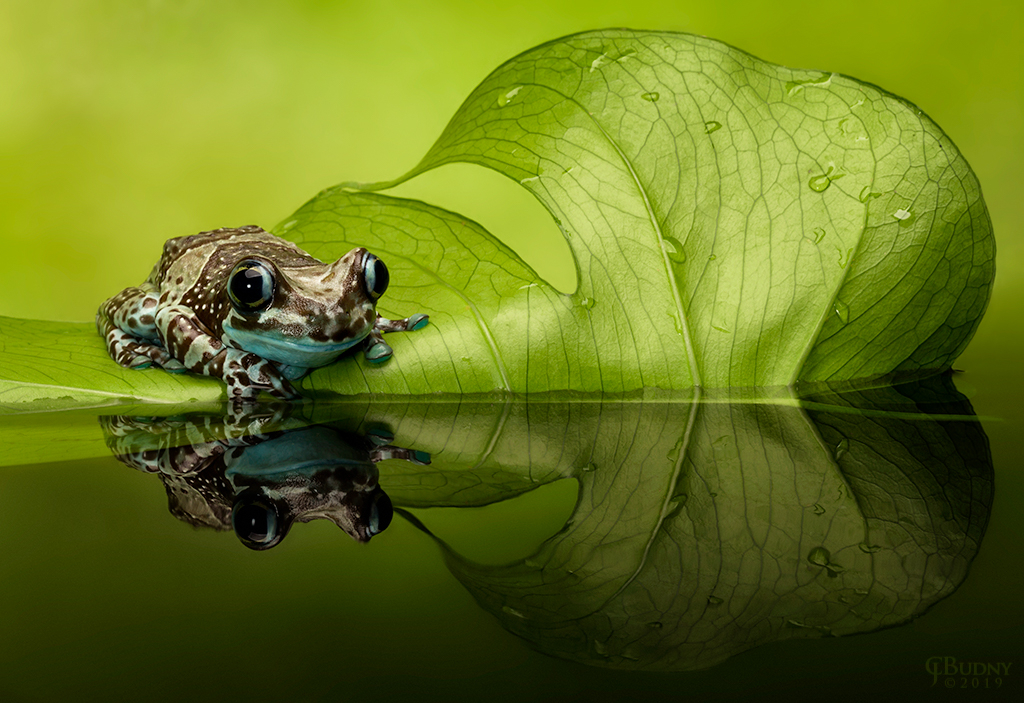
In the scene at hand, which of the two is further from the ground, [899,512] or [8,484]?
[899,512]

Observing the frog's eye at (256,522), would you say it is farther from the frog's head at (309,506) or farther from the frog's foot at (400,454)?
the frog's foot at (400,454)

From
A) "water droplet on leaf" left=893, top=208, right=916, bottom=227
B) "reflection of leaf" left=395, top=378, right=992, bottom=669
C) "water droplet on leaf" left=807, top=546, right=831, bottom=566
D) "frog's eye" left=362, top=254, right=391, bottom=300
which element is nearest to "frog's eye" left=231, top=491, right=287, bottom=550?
"reflection of leaf" left=395, top=378, right=992, bottom=669

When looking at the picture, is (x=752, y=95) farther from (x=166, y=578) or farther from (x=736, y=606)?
(x=166, y=578)

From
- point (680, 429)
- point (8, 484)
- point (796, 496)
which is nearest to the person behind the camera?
point (796, 496)

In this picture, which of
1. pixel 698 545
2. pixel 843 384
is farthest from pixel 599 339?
pixel 698 545

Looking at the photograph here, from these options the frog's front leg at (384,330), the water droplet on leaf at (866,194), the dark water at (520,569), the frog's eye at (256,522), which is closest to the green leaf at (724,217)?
the water droplet on leaf at (866,194)

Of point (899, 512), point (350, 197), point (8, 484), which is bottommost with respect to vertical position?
point (8, 484)

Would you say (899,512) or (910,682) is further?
(899,512)

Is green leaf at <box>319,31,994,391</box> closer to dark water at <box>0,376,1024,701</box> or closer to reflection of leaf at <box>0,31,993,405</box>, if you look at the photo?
reflection of leaf at <box>0,31,993,405</box>
